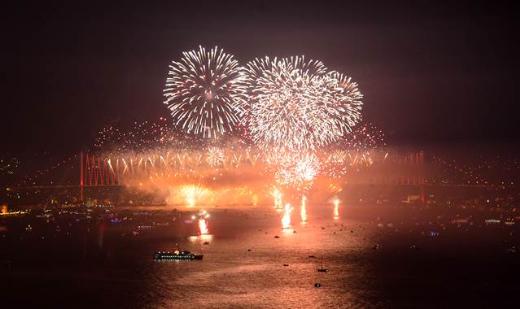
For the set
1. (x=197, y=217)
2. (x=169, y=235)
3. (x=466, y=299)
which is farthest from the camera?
(x=197, y=217)

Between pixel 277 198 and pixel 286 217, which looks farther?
pixel 277 198

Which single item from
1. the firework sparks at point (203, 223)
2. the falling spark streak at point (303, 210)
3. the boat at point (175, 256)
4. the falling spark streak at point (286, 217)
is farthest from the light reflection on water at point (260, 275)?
the falling spark streak at point (303, 210)

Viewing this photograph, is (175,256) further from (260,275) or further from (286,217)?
(286,217)

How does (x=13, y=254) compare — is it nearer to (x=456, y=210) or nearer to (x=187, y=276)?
(x=187, y=276)

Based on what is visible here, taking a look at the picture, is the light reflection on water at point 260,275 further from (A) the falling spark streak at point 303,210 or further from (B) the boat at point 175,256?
(A) the falling spark streak at point 303,210

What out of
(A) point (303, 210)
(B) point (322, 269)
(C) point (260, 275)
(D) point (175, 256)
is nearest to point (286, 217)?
(A) point (303, 210)

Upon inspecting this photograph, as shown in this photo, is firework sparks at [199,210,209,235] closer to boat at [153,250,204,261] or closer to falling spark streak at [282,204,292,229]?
falling spark streak at [282,204,292,229]

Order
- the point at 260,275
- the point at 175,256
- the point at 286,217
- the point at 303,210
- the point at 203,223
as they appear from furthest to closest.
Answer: the point at 303,210
the point at 286,217
the point at 203,223
the point at 175,256
the point at 260,275

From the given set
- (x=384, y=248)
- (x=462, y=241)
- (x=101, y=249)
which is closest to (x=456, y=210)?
(x=462, y=241)
